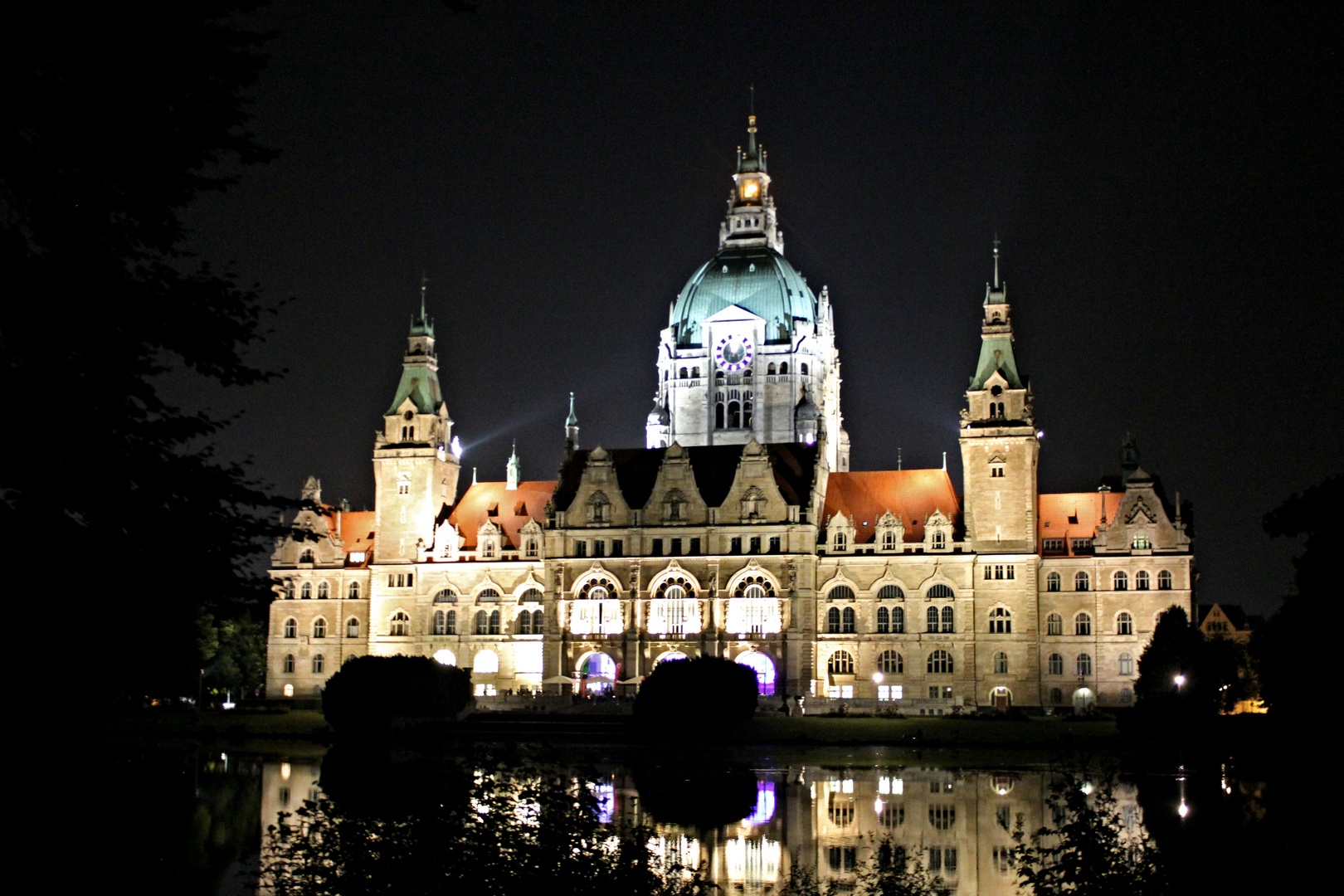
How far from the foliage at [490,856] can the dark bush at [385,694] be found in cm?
5266

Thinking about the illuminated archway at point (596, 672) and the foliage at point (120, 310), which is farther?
the illuminated archway at point (596, 672)

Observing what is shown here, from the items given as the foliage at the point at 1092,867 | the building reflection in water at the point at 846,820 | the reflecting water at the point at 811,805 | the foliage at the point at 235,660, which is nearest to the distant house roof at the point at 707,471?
the foliage at the point at 235,660

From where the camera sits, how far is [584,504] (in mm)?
105500

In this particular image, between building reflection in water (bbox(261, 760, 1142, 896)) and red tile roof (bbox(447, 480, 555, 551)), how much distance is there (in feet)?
178

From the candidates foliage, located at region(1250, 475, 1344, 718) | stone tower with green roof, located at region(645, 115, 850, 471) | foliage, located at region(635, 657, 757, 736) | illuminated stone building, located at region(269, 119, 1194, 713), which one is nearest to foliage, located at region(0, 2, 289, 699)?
foliage, located at region(1250, 475, 1344, 718)

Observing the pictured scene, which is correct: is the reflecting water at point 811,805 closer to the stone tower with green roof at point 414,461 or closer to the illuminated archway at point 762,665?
the illuminated archway at point 762,665

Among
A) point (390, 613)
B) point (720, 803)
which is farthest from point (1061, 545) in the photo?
point (720, 803)

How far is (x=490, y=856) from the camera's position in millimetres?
22938

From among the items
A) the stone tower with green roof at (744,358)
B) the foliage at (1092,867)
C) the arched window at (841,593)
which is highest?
the stone tower with green roof at (744,358)

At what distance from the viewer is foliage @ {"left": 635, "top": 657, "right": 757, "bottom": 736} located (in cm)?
7650

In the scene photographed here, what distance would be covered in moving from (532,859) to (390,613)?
91.7m

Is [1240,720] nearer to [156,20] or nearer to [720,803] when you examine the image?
[720,803]

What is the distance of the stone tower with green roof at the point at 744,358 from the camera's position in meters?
132

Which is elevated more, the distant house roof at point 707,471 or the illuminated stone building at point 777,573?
the distant house roof at point 707,471
